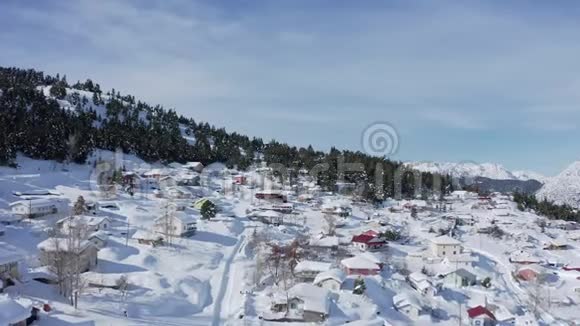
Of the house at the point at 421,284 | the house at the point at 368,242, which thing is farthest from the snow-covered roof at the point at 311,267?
the house at the point at 368,242

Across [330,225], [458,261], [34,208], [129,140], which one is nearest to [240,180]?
[129,140]

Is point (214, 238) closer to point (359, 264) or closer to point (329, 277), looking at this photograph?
point (359, 264)

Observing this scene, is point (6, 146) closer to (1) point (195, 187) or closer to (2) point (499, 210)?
(1) point (195, 187)

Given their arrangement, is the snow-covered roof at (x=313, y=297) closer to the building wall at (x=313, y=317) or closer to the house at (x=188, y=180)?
the building wall at (x=313, y=317)

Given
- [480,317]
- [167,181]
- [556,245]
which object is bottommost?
[480,317]

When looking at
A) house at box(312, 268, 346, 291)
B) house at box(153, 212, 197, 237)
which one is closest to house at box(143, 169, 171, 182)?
house at box(153, 212, 197, 237)
